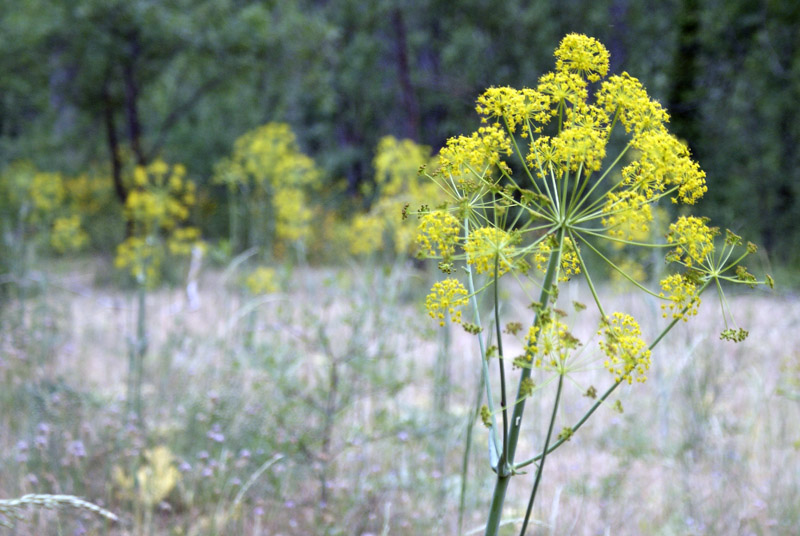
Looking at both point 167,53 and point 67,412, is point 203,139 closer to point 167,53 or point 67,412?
point 167,53

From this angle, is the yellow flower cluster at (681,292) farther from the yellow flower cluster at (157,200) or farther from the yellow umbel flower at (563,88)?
the yellow flower cluster at (157,200)

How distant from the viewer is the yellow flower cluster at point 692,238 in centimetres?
98

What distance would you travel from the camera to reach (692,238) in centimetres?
98

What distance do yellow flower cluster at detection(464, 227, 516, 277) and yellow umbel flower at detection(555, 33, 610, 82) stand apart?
0.32 m

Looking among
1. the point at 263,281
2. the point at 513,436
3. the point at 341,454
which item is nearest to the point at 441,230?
the point at 513,436

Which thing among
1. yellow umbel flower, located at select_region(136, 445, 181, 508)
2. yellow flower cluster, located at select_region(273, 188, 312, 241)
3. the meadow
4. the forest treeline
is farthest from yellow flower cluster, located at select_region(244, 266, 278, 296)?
the forest treeline

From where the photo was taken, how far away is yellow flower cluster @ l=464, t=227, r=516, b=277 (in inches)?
35.1

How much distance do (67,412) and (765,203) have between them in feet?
45.7

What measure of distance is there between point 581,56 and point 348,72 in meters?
15.8

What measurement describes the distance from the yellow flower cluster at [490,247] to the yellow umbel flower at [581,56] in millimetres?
316

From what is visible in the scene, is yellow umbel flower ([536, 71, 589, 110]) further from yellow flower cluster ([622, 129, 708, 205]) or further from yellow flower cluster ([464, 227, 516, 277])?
yellow flower cluster ([464, 227, 516, 277])

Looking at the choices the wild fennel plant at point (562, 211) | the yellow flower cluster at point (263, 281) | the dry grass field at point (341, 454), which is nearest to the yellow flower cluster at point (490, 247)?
the wild fennel plant at point (562, 211)

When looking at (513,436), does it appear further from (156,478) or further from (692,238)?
(156,478)

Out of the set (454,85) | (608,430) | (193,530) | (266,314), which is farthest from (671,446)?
(454,85)
